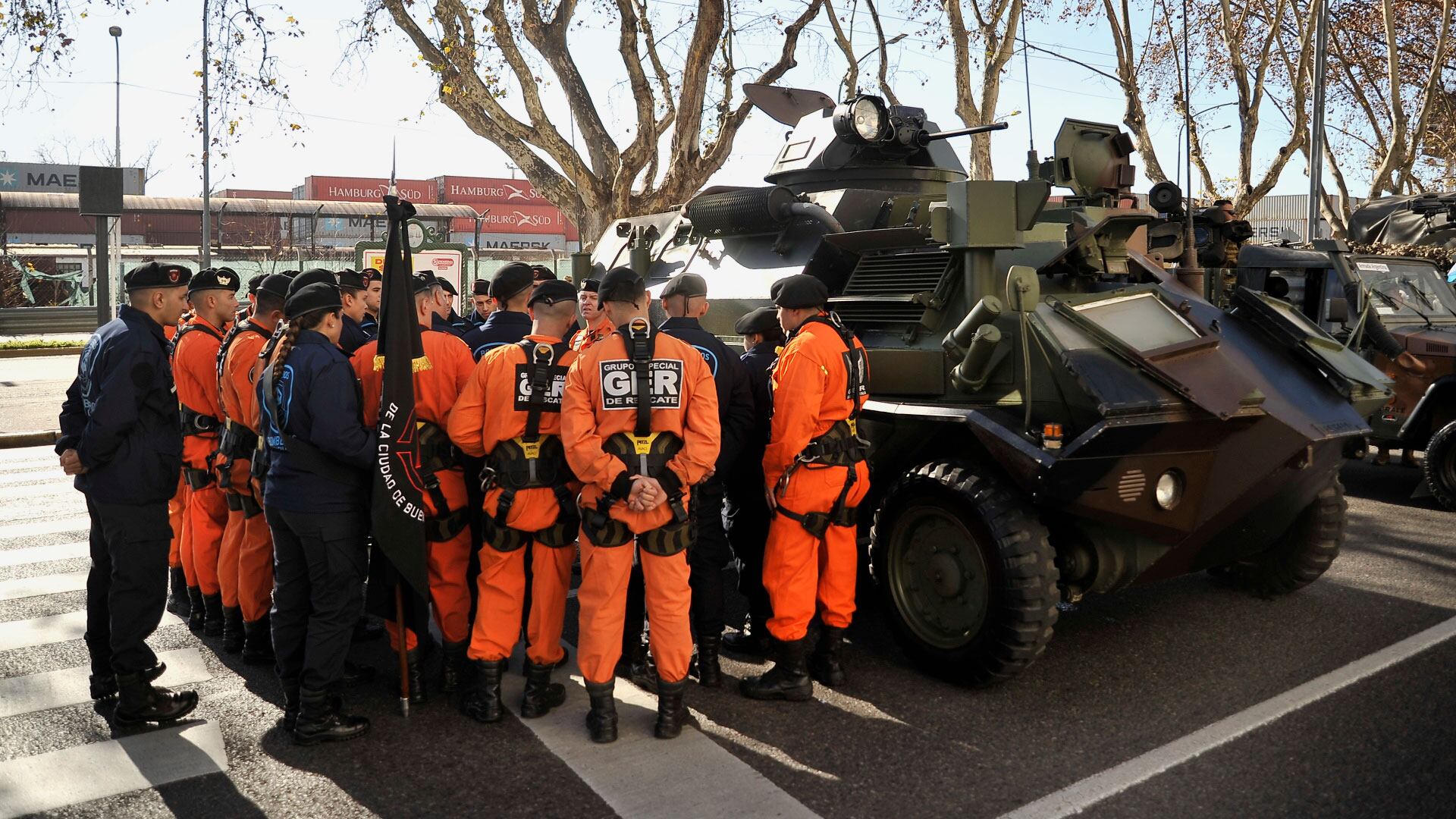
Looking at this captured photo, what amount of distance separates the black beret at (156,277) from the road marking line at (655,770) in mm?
2265

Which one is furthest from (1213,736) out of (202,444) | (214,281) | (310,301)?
(214,281)

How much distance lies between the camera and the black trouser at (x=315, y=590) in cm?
447

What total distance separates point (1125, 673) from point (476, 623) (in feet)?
9.69

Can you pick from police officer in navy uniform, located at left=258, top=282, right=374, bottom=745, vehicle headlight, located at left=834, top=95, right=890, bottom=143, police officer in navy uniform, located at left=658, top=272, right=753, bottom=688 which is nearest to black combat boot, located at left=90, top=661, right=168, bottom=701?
police officer in navy uniform, located at left=258, top=282, right=374, bottom=745

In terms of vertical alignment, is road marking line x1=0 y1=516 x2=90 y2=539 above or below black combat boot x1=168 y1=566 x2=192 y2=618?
below

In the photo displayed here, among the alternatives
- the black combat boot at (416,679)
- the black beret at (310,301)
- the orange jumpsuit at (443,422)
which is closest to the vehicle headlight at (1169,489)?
the orange jumpsuit at (443,422)

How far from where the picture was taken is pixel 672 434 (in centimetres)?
454

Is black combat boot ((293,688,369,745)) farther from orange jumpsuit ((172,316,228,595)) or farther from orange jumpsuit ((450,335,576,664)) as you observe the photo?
orange jumpsuit ((172,316,228,595))

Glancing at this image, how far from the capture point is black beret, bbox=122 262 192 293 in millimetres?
4703

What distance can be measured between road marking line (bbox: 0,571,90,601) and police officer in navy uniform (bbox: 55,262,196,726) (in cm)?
216

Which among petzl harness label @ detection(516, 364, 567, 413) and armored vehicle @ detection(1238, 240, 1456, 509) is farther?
armored vehicle @ detection(1238, 240, 1456, 509)

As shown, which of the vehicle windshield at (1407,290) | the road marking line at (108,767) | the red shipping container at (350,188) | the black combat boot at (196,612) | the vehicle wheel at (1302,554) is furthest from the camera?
the red shipping container at (350,188)

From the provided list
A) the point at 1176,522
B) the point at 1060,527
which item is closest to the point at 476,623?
the point at 1060,527

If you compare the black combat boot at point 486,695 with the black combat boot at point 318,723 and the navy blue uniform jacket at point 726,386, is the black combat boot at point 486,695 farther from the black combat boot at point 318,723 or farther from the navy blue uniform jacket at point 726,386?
the navy blue uniform jacket at point 726,386
